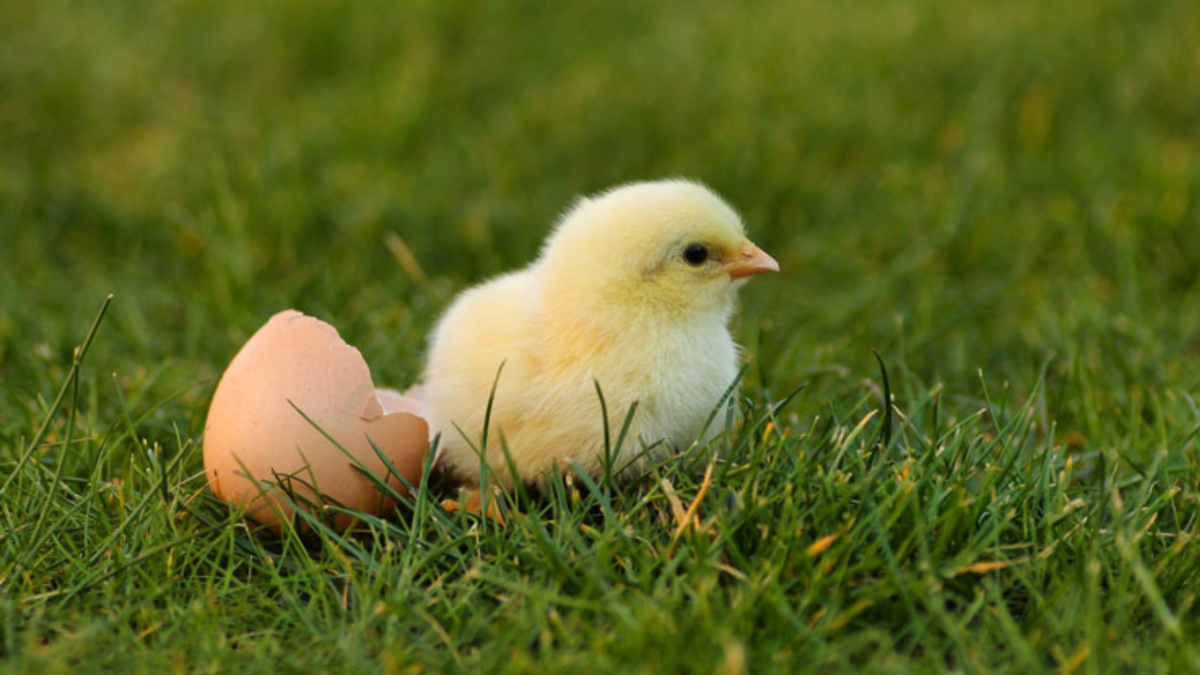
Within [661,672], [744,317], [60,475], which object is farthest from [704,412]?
[744,317]

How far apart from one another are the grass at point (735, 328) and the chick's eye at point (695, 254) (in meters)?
0.35

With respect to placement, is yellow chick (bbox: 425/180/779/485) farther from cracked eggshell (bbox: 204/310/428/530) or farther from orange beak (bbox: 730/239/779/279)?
cracked eggshell (bbox: 204/310/428/530)

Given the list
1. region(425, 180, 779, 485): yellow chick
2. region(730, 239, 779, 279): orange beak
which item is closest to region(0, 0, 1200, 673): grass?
region(425, 180, 779, 485): yellow chick

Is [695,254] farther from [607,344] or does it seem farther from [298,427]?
[298,427]

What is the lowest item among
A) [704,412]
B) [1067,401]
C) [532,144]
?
[1067,401]

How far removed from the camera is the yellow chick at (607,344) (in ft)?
9.32

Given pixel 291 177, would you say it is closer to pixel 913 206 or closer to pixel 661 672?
pixel 913 206

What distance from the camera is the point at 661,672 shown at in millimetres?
2234

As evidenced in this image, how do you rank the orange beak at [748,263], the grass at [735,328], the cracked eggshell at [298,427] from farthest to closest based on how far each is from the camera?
1. the orange beak at [748,263]
2. the cracked eggshell at [298,427]
3. the grass at [735,328]

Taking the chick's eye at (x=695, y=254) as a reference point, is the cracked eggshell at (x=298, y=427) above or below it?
below

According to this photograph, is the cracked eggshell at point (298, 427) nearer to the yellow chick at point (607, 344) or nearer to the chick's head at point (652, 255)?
the yellow chick at point (607, 344)

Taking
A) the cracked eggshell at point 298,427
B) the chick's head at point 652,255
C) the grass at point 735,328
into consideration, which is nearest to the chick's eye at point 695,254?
the chick's head at point 652,255

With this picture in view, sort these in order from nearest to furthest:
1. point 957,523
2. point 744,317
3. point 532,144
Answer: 1. point 957,523
2. point 744,317
3. point 532,144

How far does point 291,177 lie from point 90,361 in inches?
63.4
